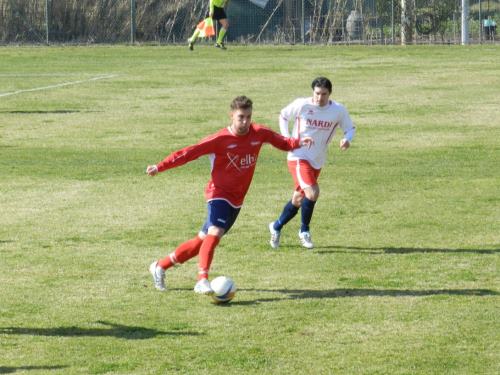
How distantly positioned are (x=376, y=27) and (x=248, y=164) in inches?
1525

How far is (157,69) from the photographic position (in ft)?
131

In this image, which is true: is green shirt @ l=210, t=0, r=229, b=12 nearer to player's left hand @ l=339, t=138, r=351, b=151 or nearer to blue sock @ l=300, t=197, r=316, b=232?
blue sock @ l=300, t=197, r=316, b=232

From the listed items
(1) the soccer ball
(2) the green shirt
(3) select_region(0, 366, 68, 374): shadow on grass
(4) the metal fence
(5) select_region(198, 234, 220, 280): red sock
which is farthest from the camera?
(4) the metal fence

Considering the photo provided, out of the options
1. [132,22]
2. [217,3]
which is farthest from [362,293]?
[132,22]

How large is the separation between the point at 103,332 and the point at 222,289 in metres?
1.40

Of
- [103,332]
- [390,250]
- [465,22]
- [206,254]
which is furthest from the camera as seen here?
[465,22]

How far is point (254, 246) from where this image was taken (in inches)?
590

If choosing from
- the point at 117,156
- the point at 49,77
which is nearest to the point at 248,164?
the point at 117,156

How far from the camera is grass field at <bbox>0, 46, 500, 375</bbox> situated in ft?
34.4

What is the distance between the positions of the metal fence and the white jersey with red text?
1391 inches

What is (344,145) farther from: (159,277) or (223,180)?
(159,277)

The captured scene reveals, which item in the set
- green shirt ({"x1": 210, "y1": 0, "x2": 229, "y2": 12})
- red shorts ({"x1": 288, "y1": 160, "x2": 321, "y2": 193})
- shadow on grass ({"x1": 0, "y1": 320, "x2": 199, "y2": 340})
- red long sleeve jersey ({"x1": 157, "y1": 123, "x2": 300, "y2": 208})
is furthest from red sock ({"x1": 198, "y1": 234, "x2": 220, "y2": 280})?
green shirt ({"x1": 210, "y1": 0, "x2": 229, "y2": 12})

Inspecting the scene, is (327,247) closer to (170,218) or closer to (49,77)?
(170,218)

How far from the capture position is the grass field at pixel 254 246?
10492 mm
